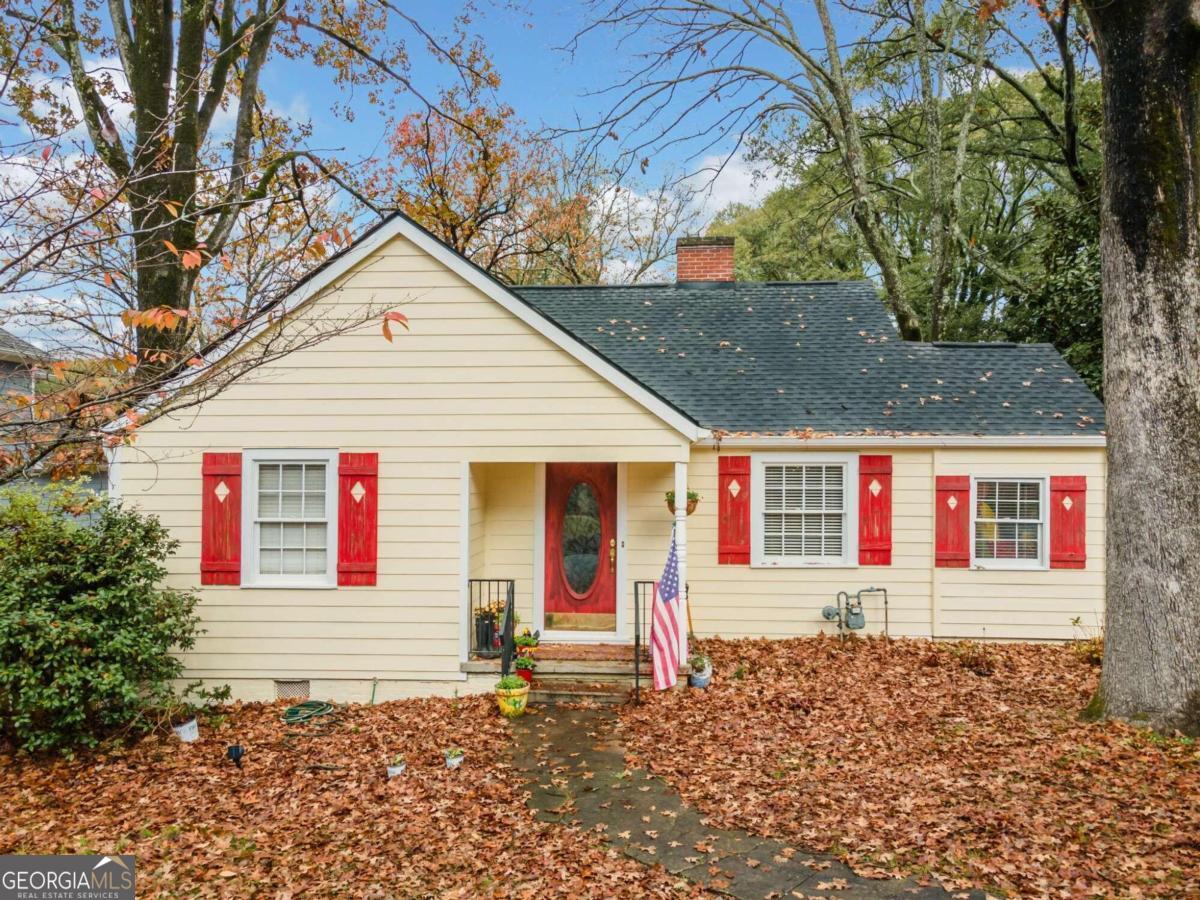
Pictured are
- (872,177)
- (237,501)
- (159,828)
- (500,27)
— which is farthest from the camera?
(872,177)

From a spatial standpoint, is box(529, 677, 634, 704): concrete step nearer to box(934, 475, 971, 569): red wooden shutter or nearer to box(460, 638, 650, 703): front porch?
box(460, 638, 650, 703): front porch

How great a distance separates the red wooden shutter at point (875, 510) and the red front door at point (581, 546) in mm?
3567

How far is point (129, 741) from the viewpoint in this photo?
7.11 m

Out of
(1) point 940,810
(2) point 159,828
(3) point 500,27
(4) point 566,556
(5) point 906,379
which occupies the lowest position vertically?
(2) point 159,828

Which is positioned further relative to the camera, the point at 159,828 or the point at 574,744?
the point at 574,744

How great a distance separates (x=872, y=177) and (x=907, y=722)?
1746 centimetres

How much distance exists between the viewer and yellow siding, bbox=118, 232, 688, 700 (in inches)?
323

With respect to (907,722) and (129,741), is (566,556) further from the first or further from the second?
(129,741)

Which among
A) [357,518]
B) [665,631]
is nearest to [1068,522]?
[665,631]

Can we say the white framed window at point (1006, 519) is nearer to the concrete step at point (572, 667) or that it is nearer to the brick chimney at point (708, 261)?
the concrete step at point (572, 667)

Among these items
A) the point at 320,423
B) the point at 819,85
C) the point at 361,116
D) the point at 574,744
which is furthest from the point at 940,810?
the point at 819,85

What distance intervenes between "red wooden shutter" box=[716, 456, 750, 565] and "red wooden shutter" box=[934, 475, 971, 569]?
2689 mm

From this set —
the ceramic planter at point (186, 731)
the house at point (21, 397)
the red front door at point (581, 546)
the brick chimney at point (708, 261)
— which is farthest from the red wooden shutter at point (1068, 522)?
the house at point (21, 397)

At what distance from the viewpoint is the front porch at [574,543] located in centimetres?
938
